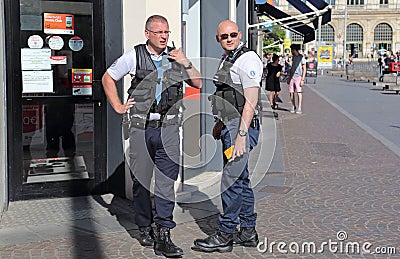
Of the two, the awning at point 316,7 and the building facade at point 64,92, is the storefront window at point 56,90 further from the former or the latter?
the awning at point 316,7

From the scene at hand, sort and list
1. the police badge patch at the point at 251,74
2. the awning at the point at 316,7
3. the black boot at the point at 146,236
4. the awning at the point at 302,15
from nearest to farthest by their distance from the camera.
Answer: the police badge patch at the point at 251,74
the black boot at the point at 146,236
the awning at the point at 302,15
the awning at the point at 316,7

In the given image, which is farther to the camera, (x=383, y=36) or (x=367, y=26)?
(x=383, y=36)

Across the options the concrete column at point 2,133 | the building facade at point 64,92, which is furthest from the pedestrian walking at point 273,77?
the concrete column at point 2,133

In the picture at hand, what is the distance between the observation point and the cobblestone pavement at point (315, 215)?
5.41 metres

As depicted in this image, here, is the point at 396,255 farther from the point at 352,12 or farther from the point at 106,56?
the point at 352,12

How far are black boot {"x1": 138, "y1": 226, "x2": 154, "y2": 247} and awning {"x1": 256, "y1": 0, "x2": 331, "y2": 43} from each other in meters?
8.91

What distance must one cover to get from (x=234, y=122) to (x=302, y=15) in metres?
10.7

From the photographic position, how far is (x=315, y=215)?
21.7 feet

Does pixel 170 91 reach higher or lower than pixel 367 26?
lower

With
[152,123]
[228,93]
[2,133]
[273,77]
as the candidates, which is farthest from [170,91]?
[273,77]

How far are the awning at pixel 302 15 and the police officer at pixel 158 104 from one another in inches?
339

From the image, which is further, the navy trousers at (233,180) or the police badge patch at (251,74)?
the navy trousers at (233,180)

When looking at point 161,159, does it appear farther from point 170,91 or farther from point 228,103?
point 228,103

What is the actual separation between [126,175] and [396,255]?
315 centimetres
